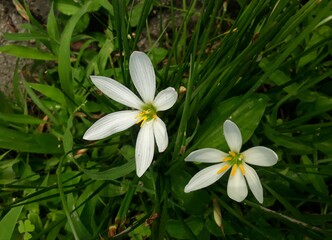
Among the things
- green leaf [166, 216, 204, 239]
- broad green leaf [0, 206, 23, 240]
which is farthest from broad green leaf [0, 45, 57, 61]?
green leaf [166, 216, 204, 239]

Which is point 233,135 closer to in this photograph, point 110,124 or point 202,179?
point 202,179

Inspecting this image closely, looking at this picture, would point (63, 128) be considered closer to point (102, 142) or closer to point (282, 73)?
point (102, 142)

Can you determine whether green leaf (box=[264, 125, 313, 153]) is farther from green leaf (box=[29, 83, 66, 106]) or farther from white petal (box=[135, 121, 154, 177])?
green leaf (box=[29, 83, 66, 106])

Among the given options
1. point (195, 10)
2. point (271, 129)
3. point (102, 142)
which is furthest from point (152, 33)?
point (271, 129)

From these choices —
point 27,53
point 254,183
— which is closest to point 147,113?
point 254,183

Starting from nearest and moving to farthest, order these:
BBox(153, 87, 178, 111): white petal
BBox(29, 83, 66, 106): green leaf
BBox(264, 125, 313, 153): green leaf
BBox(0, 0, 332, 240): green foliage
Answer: BBox(153, 87, 178, 111): white petal, BBox(0, 0, 332, 240): green foliage, BBox(264, 125, 313, 153): green leaf, BBox(29, 83, 66, 106): green leaf
